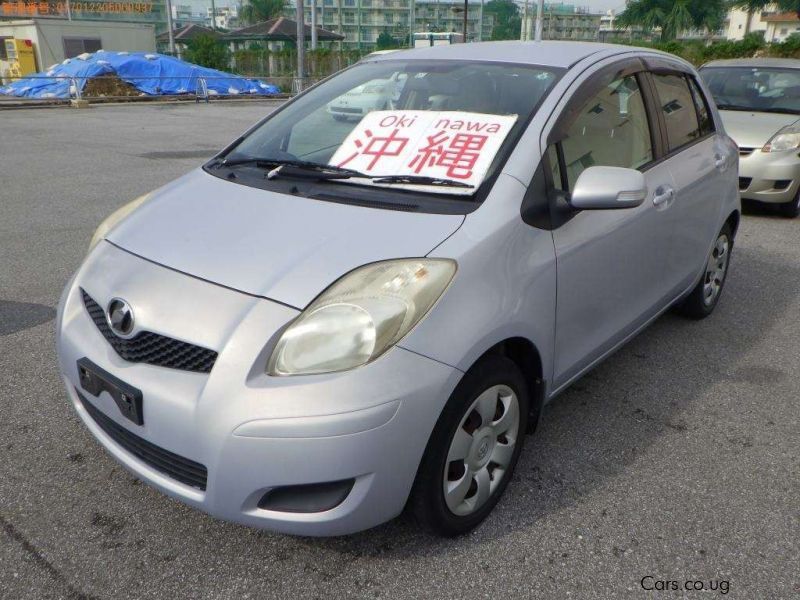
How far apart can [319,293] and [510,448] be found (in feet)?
3.11

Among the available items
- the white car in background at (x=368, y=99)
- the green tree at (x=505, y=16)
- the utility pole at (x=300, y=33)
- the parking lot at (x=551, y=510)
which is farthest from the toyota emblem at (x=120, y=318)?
the green tree at (x=505, y=16)

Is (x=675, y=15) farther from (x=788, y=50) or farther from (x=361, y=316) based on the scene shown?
(x=361, y=316)

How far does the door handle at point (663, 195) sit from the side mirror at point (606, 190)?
2.27 ft

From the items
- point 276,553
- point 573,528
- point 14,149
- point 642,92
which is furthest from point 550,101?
point 14,149

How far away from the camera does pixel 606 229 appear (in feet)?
9.16

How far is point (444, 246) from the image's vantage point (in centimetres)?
219

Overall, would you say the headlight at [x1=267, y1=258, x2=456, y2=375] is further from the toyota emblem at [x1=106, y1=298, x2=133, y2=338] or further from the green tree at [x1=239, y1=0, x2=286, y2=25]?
the green tree at [x1=239, y1=0, x2=286, y2=25]

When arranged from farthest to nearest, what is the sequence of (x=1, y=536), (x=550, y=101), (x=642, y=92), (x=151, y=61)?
1. (x=151, y=61)
2. (x=642, y=92)
3. (x=550, y=101)
4. (x=1, y=536)

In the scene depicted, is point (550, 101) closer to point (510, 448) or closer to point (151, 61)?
point (510, 448)

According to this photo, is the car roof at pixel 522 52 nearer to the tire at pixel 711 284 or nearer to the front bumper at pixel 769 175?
the tire at pixel 711 284

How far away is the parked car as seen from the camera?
22.8 feet

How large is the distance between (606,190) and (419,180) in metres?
0.67

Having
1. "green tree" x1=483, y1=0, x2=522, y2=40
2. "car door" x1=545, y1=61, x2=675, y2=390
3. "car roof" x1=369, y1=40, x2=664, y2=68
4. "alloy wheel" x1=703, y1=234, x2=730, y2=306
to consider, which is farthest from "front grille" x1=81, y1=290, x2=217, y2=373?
"green tree" x1=483, y1=0, x2=522, y2=40

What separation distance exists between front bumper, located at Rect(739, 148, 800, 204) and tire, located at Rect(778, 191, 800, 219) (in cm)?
11
